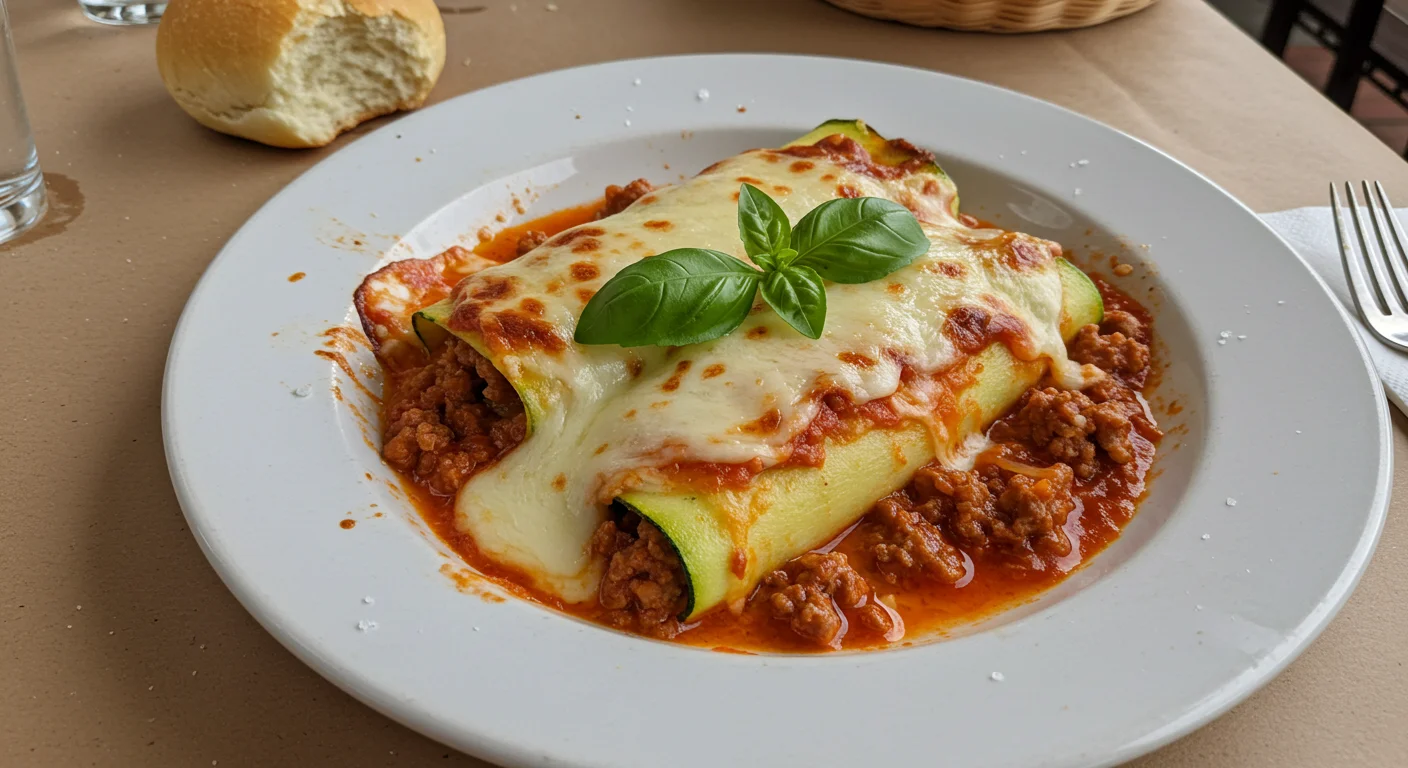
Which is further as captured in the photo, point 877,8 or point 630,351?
point 877,8

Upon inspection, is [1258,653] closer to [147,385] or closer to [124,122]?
[147,385]

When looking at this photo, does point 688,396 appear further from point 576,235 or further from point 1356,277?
point 1356,277

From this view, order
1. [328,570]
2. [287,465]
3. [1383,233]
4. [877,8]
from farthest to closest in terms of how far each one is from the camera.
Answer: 1. [877,8]
2. [1383,233]
3. [287,465]
4. [328,570]

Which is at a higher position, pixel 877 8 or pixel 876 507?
pixel 877 8

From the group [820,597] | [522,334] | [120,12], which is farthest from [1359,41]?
[120,12]

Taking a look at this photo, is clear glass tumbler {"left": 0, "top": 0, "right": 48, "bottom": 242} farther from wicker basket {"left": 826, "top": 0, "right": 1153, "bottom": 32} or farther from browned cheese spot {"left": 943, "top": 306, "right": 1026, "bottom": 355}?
wicker basket {"left": 826, "top": 0, "right": 1153, "bottom": 32}

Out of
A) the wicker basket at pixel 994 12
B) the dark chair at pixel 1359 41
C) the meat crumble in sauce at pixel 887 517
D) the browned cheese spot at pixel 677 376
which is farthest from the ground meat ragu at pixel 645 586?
the dark chair at pixel 1359 41

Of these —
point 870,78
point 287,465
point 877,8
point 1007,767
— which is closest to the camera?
point 1007,767

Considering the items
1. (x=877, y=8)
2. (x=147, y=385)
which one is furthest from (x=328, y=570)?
(x=877, y=8)
